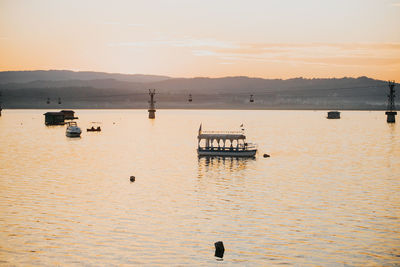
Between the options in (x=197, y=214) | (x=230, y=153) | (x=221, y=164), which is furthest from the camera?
(x=230, y=153)

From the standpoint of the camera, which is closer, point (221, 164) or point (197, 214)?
point (197, 214)

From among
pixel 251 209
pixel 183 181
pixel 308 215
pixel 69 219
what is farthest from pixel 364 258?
pixel 183 181

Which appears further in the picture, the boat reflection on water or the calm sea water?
the boat reflection on water

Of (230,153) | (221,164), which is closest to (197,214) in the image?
(221,164)

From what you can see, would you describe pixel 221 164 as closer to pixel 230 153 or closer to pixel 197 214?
pixel 230 153

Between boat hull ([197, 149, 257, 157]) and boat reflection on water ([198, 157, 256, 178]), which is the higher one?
boat hull ([197, 149, 257, 157])

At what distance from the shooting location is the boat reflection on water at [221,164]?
8325 centimetres

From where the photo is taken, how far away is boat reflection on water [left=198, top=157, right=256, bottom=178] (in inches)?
3278

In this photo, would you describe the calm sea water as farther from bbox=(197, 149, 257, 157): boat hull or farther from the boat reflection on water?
bbox=(197, 149, 257, 157): boat hull

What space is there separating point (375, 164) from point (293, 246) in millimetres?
66866

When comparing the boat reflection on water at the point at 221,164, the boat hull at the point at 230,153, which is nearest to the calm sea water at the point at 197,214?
the boat reflection on water at the point at 221,164

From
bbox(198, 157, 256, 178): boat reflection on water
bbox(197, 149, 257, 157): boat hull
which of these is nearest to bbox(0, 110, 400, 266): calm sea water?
bbox(198, 157, 256, 178): boat reflection on water

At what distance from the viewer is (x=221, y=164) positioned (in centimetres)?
9200

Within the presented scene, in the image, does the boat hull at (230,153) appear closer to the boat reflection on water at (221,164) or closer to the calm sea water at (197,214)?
the boat reflection on water at (221,164)
